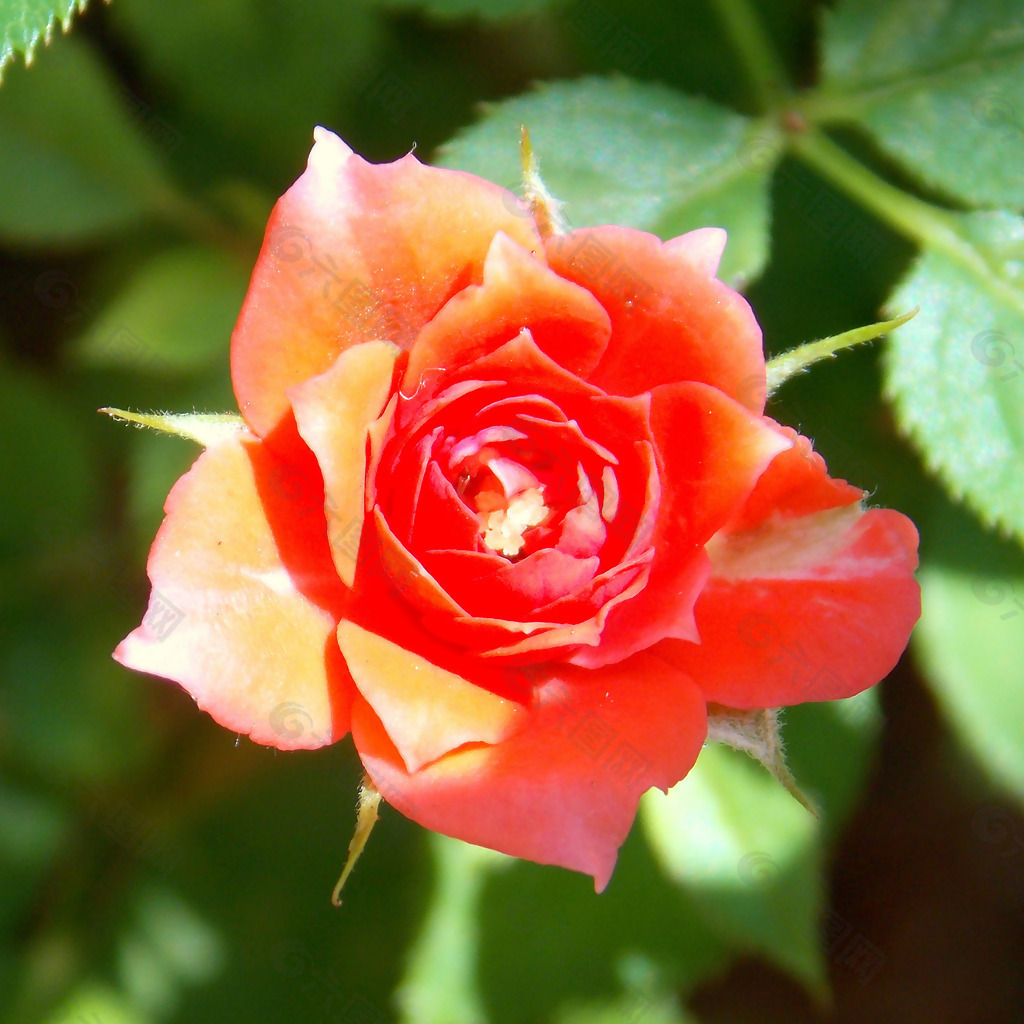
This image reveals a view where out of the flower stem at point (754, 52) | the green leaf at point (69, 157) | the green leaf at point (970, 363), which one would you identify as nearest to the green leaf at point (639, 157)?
the flower stem at point (754, 52)

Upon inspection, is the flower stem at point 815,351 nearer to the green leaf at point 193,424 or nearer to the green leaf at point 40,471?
the green leaf at point 193,424

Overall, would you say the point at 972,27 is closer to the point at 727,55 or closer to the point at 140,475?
the point at 727,55

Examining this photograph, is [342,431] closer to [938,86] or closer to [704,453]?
[704,453]

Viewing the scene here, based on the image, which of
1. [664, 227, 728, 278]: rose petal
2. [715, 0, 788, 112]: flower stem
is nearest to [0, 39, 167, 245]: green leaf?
[715, 0, 788, 112]: flower stem

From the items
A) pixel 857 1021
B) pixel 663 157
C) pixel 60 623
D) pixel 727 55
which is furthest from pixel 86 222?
pixel 857 1021

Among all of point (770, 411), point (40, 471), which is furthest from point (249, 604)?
point (40, 471)
